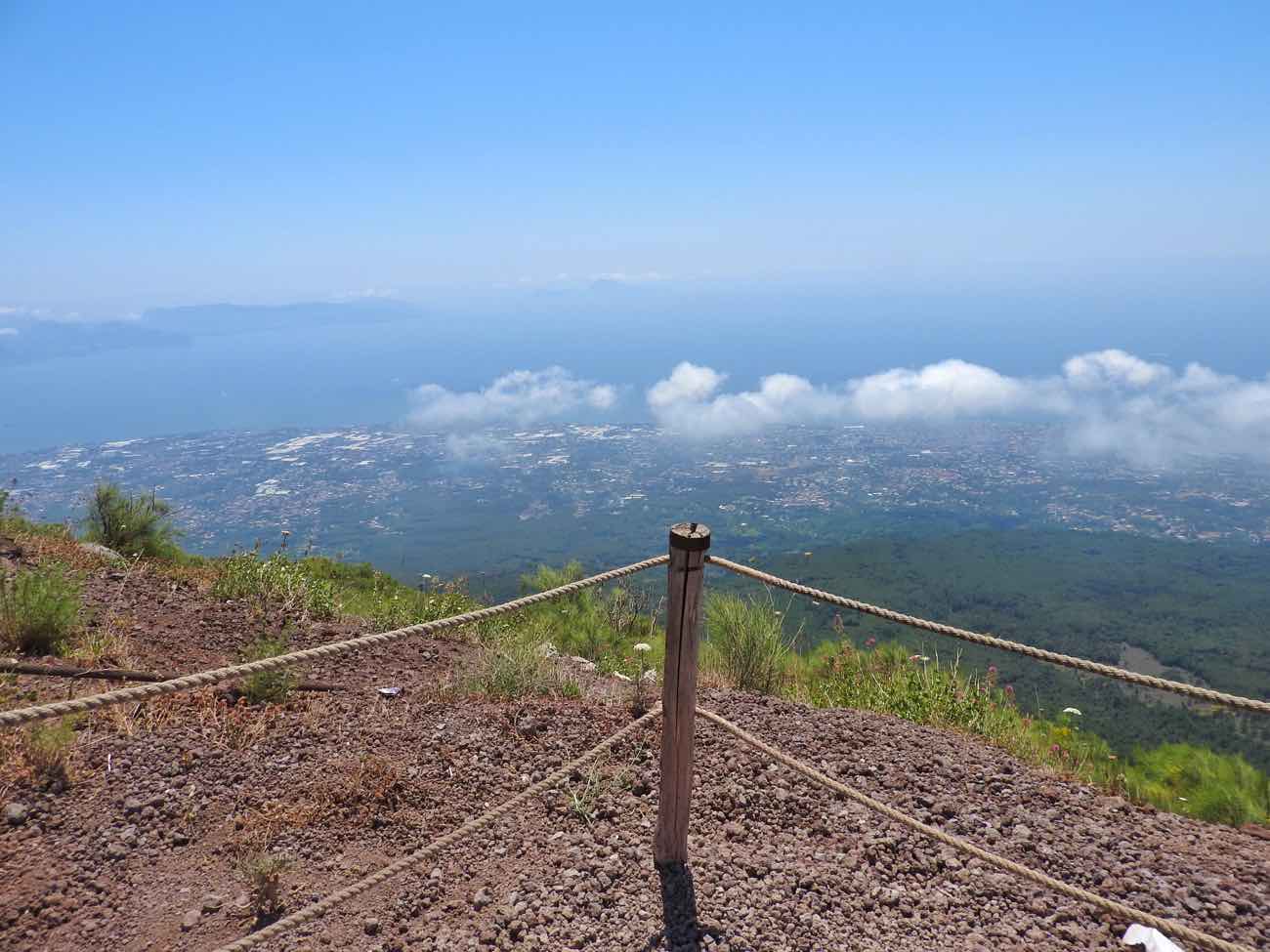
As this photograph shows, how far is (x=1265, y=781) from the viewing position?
4137mm

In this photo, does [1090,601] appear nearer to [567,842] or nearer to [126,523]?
[567,842]

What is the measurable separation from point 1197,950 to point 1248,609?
186ft

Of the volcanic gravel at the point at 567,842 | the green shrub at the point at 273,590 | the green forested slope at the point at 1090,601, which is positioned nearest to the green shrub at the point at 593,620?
the green shrub at the point at 273,590

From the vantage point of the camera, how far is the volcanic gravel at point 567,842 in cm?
287

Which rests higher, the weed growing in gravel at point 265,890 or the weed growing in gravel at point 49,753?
→ the weed growing in gravel at point 49,753

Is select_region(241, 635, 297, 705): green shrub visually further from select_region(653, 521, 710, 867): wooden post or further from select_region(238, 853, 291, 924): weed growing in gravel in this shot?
select_region(653, 521, 710, 867): wooden post

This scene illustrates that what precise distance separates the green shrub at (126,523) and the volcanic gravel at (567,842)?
4.86m

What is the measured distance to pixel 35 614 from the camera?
4547mm

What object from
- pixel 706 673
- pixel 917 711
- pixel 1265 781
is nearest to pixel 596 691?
pixel 706 673

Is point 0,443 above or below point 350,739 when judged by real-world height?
below

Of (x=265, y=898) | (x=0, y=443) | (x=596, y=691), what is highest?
(x=265, y=898)

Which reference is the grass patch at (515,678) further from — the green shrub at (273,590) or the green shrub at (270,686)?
the green shrub at (273,590)

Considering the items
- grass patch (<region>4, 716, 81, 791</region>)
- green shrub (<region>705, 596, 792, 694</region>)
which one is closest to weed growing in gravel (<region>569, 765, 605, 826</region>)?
green shrub (<region>705, 596, 792, 694</region>)

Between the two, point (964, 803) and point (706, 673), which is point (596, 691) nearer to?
point (706, 673)
